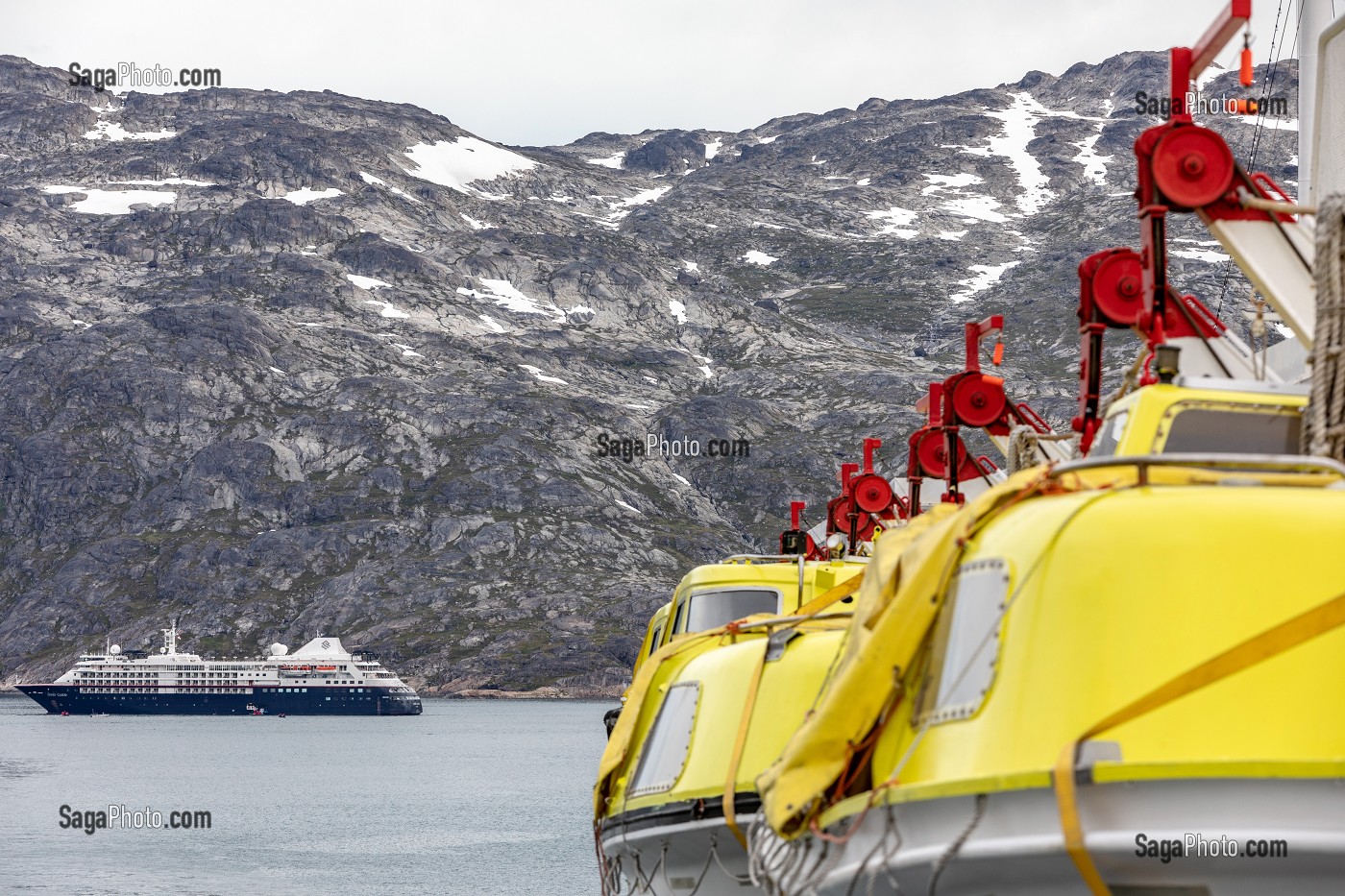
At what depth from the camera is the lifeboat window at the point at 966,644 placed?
751 centimetres

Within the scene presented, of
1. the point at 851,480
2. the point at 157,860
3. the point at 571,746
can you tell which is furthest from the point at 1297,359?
the point at 571,746

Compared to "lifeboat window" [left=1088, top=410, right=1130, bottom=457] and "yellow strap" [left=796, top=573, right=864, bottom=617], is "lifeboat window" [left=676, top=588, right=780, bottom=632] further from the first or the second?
"lifeboat window" [left=1088, top=410, right=1130, bottom=457]

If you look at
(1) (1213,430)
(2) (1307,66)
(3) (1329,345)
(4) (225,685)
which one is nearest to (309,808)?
(2) (1307,66)

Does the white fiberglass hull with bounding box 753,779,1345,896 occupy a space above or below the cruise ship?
above

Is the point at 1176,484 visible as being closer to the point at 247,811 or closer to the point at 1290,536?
the point at 1290,536

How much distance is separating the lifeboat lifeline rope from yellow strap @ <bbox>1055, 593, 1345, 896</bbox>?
85.4 inches

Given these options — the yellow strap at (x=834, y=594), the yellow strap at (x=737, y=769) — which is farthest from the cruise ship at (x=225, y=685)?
the yellow strap at (x=737, y=769)

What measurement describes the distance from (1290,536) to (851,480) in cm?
3346

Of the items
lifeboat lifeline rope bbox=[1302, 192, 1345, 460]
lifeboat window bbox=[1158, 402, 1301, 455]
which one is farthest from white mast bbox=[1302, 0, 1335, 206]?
lifeboat lifeline rope bbox=[1302, 192, 1345, 460]

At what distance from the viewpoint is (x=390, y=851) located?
210 ft

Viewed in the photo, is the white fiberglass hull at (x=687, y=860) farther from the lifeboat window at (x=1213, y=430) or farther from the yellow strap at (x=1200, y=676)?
the yellow strap at (x=1200, y=676)

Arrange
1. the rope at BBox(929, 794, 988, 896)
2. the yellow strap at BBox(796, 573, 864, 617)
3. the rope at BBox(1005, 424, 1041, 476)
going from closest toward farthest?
the rope at BBox(929, 794, 988, 896), the yellow strap at BBox(796, 573, 864, 617), the rope at BBox(1005, 424, 1041, 476)

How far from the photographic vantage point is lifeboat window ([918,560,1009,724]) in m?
7.51

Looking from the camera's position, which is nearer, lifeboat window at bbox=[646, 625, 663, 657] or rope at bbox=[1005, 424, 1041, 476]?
rope at bbox=[1005, 424, 1041, 476]
